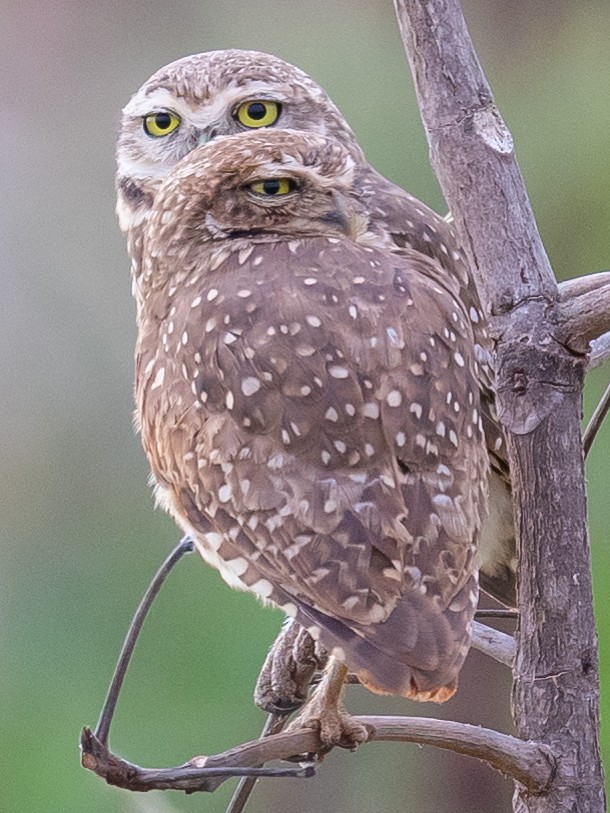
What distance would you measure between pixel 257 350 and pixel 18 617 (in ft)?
4.55

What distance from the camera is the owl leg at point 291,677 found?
1.20m

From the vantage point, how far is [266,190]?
1.12 metres

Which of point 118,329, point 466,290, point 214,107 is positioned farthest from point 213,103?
point 118,329

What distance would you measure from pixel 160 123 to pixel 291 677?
0.88 m

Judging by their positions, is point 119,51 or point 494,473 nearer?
point 494,473

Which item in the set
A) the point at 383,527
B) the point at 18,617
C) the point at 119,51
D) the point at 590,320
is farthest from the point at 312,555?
the point at 119,51

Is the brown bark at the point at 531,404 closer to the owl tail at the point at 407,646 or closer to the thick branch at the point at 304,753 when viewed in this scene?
the thick branch at the point at 304,753

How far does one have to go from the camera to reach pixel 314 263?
1.10m

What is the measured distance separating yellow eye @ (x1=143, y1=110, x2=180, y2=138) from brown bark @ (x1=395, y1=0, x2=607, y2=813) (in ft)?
1.87

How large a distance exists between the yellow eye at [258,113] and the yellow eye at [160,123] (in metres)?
0.09

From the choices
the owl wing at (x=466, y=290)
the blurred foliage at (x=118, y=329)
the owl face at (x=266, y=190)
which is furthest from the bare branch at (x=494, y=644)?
the blurred foliage at (x=118, y=329)

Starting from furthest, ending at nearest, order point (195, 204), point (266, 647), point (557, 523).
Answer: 1. point (266, 647)
2. point (195, 204)
3. point (557, 523)

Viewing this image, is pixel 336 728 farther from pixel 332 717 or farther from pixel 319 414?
pixel 319 414

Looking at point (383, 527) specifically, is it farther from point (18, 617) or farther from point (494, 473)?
point (18, 617)
